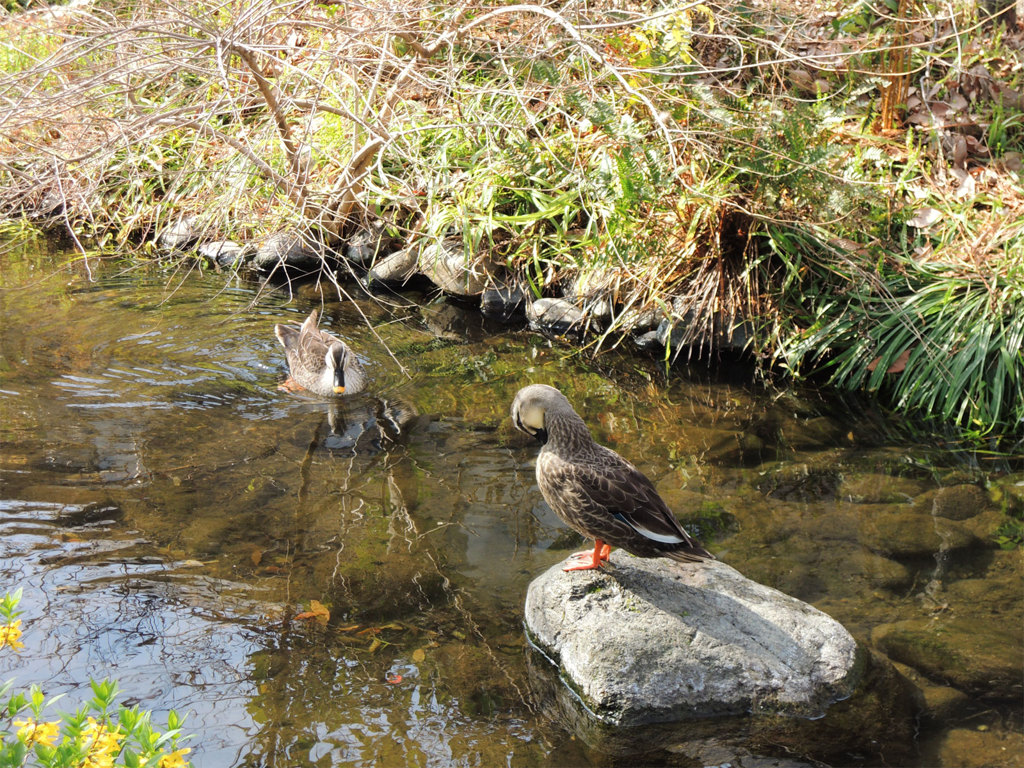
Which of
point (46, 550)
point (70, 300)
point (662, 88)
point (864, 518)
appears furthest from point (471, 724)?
point (70, 300)

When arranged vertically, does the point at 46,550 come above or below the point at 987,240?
below

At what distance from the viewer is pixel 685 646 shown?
11.8 ft

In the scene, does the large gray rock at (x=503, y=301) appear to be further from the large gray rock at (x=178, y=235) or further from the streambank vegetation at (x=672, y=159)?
the large gray rock at (x=178, y=235)

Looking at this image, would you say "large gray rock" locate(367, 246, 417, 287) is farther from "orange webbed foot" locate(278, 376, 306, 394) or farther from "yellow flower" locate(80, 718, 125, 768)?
"yellow flower" locate(80, 718, 125, 768)

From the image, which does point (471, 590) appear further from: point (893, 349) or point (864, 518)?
point (893, 349)

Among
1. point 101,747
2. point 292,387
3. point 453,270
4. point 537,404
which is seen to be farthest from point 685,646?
point 453,270

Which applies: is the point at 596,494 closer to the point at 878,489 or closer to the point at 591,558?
the point at 591,558

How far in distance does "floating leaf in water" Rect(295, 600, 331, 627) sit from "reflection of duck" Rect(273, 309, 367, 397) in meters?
2.39

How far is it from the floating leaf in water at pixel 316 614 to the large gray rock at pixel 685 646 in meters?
0.92

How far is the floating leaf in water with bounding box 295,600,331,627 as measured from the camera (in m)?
3.95

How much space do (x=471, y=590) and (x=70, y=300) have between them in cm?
544

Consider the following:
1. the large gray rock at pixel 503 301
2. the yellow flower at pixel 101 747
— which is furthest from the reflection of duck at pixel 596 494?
the large gray rock at pixel 503 301

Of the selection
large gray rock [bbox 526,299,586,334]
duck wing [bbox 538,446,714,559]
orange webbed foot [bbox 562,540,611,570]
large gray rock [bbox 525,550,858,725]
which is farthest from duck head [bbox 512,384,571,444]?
large gray rock [bbox 526,299,586,334]

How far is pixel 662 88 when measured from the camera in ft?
18.8
